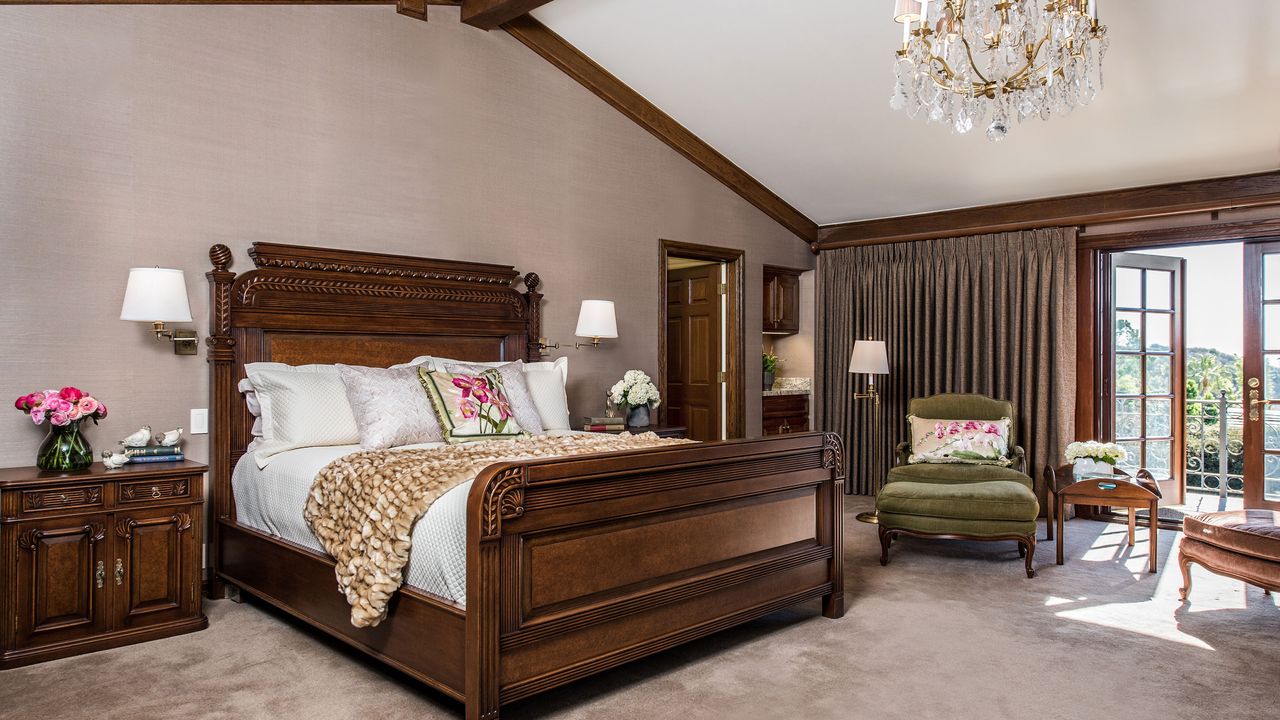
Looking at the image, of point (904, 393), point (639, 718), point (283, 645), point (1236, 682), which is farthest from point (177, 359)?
point (904, 393)

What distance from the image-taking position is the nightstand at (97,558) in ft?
10.1

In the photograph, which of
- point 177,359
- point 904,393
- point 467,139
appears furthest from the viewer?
point 904,393

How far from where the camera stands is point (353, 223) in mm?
4477

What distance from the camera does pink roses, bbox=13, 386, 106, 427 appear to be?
10.9 ft

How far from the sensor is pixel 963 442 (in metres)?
5.35

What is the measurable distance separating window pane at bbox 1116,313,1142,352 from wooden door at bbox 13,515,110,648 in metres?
6.35

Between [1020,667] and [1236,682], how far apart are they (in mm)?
699

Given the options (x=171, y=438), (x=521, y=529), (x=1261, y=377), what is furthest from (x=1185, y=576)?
(x=171, y=438)

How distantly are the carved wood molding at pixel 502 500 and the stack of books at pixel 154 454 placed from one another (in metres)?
2.00

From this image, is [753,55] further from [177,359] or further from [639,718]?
[639,718]

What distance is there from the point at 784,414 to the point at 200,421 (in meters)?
4.51

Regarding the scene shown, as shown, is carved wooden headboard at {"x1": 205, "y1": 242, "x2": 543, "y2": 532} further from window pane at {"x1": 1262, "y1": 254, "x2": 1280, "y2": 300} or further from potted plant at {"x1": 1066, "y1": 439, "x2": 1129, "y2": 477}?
window pane at {"x1": 1262, "y1": 254, "x2": 1280, "y2": 300}

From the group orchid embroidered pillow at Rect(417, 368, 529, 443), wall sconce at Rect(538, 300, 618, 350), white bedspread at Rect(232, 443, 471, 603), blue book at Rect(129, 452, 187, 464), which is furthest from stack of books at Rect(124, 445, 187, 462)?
wall sconce at Rect(538, 300, 618, 350)

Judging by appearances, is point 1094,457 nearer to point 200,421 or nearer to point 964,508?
point 964,508
